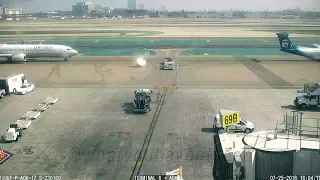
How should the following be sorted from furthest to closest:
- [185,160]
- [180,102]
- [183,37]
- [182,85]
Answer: [183,37]
[182,85]
[180,102]
[185,160]

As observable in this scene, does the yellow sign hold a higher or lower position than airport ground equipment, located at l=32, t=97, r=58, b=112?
higher

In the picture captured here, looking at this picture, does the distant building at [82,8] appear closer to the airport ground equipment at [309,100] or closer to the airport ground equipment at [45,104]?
the airport ground equipment at [45,104]

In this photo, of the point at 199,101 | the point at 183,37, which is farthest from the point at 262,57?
the point at 183,37

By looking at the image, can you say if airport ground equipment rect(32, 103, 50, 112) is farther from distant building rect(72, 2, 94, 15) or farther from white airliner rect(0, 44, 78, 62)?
distant building rect(72, 2, 94, 15)

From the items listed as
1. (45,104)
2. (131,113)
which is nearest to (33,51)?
(45,104)

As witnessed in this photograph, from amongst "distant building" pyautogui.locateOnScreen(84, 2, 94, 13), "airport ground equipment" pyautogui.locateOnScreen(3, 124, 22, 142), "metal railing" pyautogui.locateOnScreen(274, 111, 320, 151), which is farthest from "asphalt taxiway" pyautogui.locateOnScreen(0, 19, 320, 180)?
"distant building" pyautogui.locateOnScreen(84, 2, 94, 13)

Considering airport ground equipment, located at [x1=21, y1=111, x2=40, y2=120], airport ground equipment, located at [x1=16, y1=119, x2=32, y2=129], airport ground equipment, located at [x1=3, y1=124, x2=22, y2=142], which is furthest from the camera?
airport ground equipment, located at [x1=21, y1=111, x2=40, y2=120]

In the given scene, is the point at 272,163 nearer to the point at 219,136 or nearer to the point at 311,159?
the point at 311,159

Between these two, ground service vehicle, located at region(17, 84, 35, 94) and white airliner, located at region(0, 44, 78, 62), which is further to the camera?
white airliner, located at region(0, 44, 78, 62)

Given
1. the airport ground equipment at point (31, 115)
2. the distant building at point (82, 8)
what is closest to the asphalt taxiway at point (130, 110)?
the airport ground equipment at point (31, 115)
